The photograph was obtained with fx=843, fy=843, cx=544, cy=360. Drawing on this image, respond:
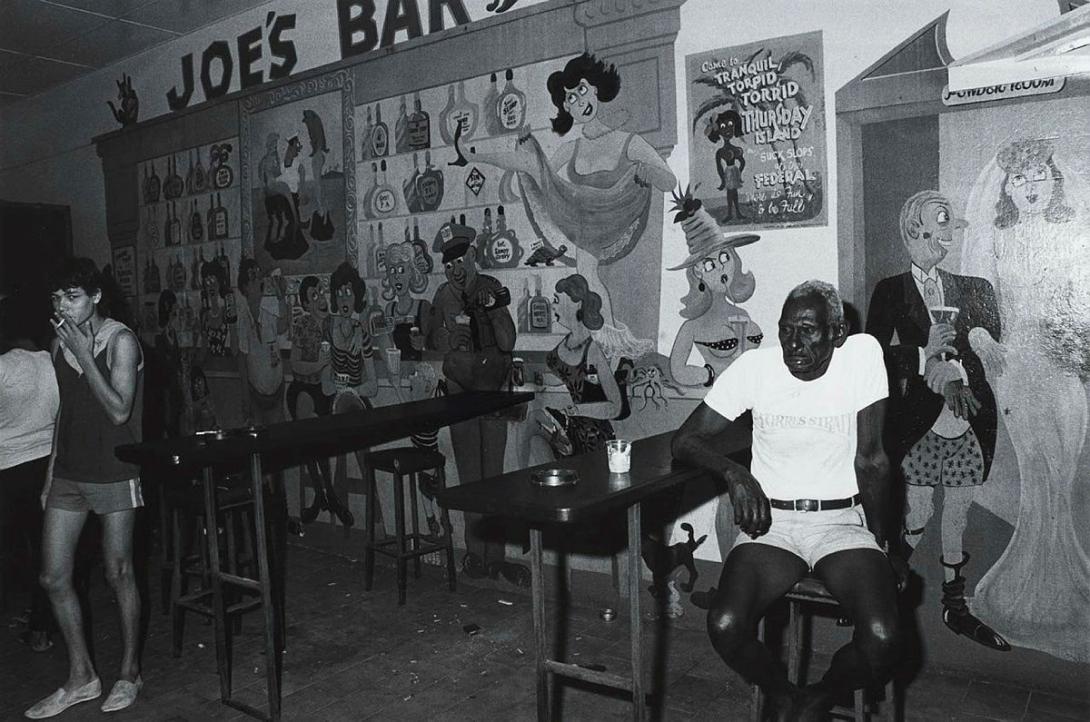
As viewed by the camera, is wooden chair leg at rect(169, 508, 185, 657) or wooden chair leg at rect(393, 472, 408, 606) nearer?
wooden chair leg at rect(169, 508, 185, 657)

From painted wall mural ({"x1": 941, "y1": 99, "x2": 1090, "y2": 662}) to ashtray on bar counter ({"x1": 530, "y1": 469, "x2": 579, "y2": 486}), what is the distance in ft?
6.35

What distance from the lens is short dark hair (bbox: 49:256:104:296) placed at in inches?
128

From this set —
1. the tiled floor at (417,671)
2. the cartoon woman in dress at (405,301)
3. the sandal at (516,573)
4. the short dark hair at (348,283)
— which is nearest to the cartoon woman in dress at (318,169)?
the short dark hair at (348,283)

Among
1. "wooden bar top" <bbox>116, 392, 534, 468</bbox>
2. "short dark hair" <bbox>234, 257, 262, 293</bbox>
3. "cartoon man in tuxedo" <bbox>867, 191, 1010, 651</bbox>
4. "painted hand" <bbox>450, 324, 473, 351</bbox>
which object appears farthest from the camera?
"short dark hair" <bbox>234, 257, 262, 293</bbox>

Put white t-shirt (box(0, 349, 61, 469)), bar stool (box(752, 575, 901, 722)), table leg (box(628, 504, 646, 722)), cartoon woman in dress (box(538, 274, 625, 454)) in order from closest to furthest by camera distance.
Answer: bar stool (box(752, 575, 901, 722))
table leg (box(628, 504, 646, 722))
white t-shirt (box(0, 349, 61, 469))
cartoon woman in dress (box(538, 274, 625, 454))

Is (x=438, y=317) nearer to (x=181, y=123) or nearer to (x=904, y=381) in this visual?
(x=904, y=381)

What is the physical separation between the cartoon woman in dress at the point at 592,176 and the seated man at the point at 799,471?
153cm

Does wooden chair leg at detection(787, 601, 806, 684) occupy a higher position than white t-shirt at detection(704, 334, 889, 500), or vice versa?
white t-shirt at detection(704, 334, 889, 500)

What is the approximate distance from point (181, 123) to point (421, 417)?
4019mm

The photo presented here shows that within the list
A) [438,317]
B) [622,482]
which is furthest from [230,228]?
[622,482]

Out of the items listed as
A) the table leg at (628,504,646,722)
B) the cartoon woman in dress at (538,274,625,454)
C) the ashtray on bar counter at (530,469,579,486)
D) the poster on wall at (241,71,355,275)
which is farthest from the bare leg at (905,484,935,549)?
the poster on wall at (241,71,355,275)

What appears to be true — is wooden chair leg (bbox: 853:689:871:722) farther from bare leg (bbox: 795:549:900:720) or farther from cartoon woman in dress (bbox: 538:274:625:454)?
cartoon woman in dress (bbox: 538:274:625:454)

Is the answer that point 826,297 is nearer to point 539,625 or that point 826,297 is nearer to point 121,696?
point 539,625

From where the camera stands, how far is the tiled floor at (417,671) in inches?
131
